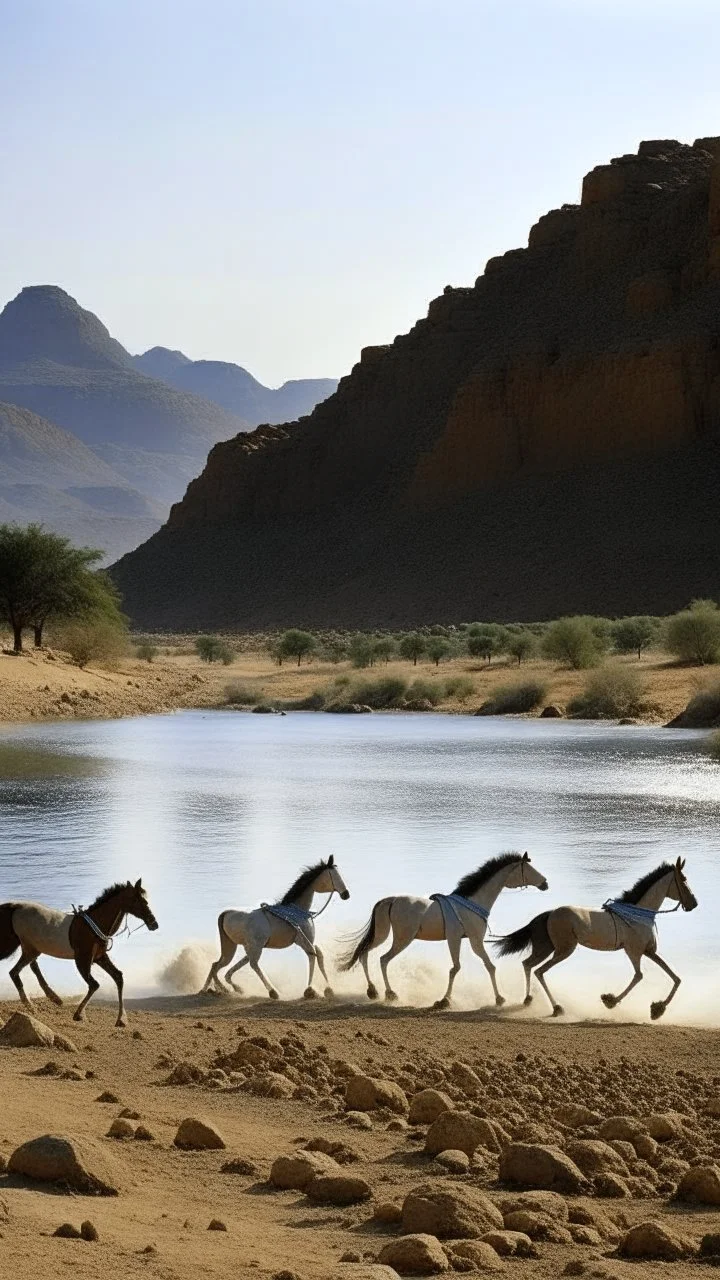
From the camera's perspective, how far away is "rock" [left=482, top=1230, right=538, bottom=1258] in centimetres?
587

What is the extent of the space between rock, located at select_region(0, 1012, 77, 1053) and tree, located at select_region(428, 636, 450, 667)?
52.9 m

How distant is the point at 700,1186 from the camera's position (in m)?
6.71

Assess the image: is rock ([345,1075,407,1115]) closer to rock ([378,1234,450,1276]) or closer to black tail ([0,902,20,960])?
rock ([378,1234,450,1276])

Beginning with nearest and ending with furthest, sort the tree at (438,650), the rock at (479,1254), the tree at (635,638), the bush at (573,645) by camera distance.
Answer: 1. the rock at (479,1254)
2. the bush at (573,645)
3. the tree at (635,638)
4. the tree at (438,650)

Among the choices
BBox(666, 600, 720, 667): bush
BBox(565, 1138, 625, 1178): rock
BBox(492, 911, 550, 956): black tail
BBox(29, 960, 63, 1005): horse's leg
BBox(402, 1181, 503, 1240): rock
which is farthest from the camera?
BBox(666, 600, 720, 667): bush

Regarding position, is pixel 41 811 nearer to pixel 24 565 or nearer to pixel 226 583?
pixel 24 565

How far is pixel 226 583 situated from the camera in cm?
11188

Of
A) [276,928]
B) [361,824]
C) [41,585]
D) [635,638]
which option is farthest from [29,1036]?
[635,638]

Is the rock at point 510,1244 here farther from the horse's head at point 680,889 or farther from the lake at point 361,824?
the horse's head at point 680,889

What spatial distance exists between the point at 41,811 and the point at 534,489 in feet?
261

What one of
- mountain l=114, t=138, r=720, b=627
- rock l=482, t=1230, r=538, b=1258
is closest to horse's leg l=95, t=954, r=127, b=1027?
rock l=482, t=1230, r=538, b=1258

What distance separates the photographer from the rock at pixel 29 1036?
377 inches

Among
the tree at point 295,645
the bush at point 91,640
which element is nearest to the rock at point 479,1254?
the bush at point 91,640

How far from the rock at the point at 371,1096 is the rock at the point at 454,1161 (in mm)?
1207
